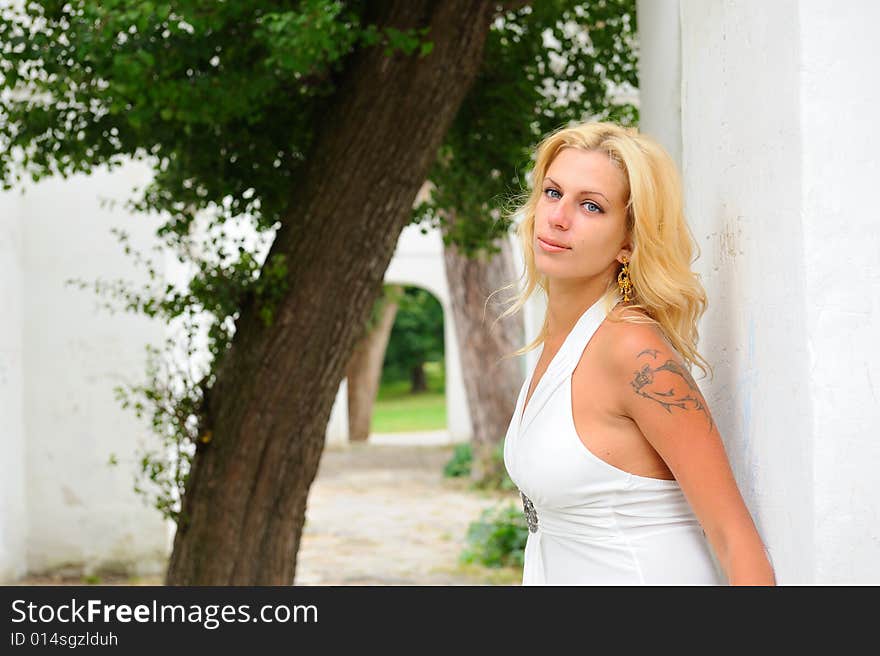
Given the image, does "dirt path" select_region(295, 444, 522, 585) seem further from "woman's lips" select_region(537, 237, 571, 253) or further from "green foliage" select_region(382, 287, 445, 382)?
"green foliage" select_region(382, 287, 445, 382)

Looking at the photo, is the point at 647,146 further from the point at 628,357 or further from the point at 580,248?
the point at 628,357

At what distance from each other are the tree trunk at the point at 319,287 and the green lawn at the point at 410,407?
73.5 feet

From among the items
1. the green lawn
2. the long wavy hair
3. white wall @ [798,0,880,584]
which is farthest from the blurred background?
the green lawn

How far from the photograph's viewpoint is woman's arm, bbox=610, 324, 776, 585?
1.71m

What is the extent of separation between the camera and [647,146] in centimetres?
193

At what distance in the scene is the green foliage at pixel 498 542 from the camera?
384 inches

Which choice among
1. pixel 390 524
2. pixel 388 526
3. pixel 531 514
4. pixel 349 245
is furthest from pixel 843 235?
pixel 390 524

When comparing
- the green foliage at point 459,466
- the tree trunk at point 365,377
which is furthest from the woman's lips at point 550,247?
the tree trunk at point 365,377

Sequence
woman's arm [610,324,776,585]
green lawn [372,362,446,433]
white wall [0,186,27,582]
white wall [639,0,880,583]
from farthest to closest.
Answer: green lawn [372,362,446,433] < white wall [0,186,27,582] < woman's arm [610,324,776,585] < white wall [639,0,880,583]

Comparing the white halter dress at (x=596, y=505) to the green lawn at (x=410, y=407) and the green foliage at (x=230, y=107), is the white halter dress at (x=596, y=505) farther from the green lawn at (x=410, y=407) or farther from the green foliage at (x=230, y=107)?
the green lawn at (x=410, y=407)

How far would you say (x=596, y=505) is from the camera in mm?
1902

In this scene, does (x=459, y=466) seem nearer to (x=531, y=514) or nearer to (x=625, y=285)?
(x=531, y=514)

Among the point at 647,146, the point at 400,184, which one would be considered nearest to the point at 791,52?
the point at 647,146

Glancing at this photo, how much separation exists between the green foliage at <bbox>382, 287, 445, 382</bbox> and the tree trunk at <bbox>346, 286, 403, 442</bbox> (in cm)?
977
